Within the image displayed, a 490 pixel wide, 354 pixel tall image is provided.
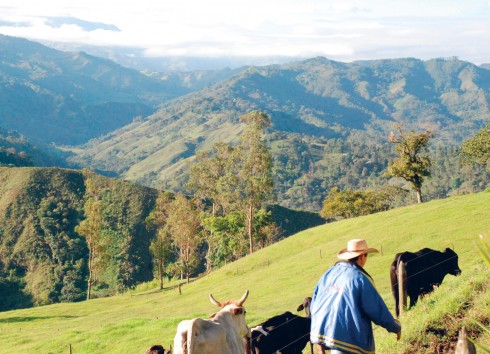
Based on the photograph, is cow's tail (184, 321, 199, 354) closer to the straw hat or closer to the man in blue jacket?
the man in blue jacket

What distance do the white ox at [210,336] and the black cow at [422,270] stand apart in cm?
652

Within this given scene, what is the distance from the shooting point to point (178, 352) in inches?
344

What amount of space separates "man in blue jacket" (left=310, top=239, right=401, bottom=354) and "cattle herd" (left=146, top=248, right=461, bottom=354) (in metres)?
2.31

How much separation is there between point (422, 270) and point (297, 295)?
13.3m

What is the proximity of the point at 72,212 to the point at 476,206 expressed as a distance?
8138 cm

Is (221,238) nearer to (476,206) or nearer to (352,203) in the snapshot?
(352,203)

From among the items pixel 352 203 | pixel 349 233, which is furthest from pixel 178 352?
pixel 352 203

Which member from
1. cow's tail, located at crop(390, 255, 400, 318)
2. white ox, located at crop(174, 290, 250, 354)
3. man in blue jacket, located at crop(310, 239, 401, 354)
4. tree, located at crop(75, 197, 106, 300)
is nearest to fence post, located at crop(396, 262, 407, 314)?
cow's tail, located at crop(390, 255, 400, 318)

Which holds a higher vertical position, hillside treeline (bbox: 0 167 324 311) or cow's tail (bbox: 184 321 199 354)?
cow's tail (bbox: 184 321 199 354)

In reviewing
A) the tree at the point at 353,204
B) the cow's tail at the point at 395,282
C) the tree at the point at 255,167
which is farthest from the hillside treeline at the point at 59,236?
the cow's tail at the point at 395,282

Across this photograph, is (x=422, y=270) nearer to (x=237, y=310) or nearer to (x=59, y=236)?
(x=237, y=310)

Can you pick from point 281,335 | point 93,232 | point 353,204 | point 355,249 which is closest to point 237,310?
point 281,335

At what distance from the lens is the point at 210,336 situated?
29.0 feet

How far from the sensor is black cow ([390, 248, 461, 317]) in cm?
1505
